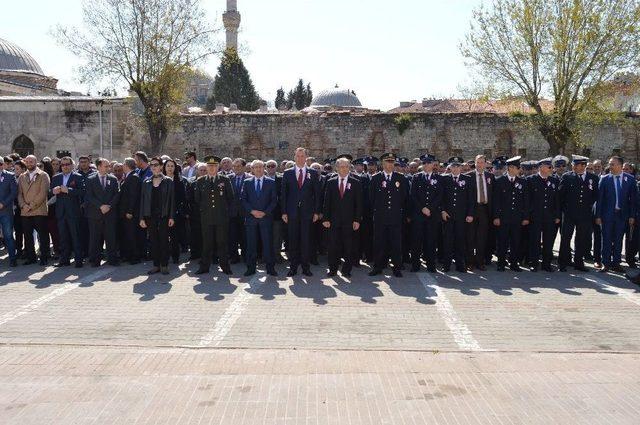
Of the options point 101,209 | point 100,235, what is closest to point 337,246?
point 101,209

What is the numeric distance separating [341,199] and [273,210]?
50.9 inches

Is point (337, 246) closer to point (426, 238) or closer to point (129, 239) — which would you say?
point (426, 238)

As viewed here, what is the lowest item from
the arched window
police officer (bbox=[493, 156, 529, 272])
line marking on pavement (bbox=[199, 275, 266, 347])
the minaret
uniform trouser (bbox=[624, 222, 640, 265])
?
line marking on pavement (bbox=[199, 275, 266, 347])

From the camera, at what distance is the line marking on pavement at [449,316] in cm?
652

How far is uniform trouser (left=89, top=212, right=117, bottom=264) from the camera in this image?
35.3ft

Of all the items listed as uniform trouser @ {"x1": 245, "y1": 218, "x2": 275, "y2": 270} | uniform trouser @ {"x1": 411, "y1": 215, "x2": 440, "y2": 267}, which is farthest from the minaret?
uniform trouser @ {"x1": 411, "y1": 215, "x2": 440, "y2": 267}

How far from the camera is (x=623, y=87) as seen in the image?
21219 mm

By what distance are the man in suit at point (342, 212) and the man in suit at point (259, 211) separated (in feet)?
3.27

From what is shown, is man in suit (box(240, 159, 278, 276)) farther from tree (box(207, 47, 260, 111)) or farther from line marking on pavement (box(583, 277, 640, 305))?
tree (box(207, 47, 260, 111))

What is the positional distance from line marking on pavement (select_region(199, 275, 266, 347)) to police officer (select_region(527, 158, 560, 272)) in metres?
5.25

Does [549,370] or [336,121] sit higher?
[336,121]

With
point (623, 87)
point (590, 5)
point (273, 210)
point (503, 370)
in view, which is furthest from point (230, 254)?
point (623, 87)

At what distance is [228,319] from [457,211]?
4.94 meters

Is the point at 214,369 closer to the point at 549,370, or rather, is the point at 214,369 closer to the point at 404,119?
the point at 549,370
